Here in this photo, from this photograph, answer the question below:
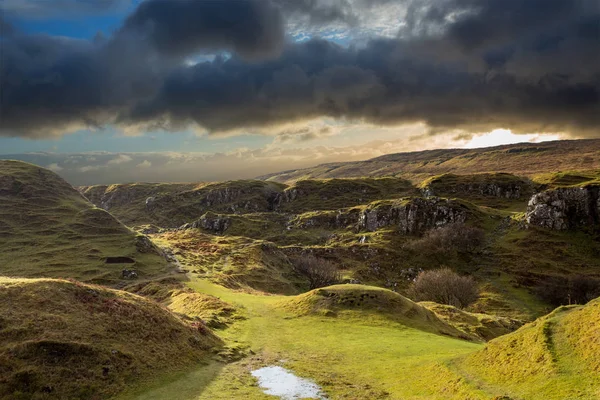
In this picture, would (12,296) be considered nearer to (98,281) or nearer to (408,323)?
(408,323)

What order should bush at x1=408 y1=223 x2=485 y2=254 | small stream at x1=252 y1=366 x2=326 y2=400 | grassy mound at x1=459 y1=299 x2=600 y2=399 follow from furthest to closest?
bush at x1=408 y1=223 x2=485 y2=254 → small stream at x1=252 y1=366 x2=326 y2=400 → grassy mound at x1=459 y1=299 x2=600 y2=399

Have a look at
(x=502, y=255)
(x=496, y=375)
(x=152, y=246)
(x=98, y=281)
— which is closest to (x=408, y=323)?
(x=496, y=375)

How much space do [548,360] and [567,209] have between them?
183 metres

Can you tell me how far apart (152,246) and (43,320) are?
112328 mm

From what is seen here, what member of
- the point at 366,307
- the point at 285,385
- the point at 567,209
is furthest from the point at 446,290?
the point at 567,209

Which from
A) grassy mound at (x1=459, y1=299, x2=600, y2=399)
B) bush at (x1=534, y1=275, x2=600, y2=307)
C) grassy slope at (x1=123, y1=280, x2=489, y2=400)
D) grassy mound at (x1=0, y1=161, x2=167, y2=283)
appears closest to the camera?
grassy mound at (x1=459, y1=299, x2=600, y2=399)

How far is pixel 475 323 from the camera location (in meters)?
67.4

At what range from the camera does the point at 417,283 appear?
11088 centimetres

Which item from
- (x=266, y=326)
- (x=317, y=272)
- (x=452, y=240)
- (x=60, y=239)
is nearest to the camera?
(x=266, y=326)

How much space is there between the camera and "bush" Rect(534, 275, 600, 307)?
371ft

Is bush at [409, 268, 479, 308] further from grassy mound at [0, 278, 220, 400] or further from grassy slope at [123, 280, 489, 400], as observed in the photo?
grassy mound at [0, 278, 220, 400]

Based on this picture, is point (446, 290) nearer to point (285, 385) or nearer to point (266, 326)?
point (266, 326)

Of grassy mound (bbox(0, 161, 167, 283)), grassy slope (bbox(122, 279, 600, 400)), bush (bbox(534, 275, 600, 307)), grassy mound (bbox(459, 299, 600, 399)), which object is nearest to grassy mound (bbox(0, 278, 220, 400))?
grassy slope (bbox(122, 279, 600, 400))

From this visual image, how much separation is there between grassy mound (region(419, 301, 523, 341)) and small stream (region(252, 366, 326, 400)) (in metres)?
43.8
